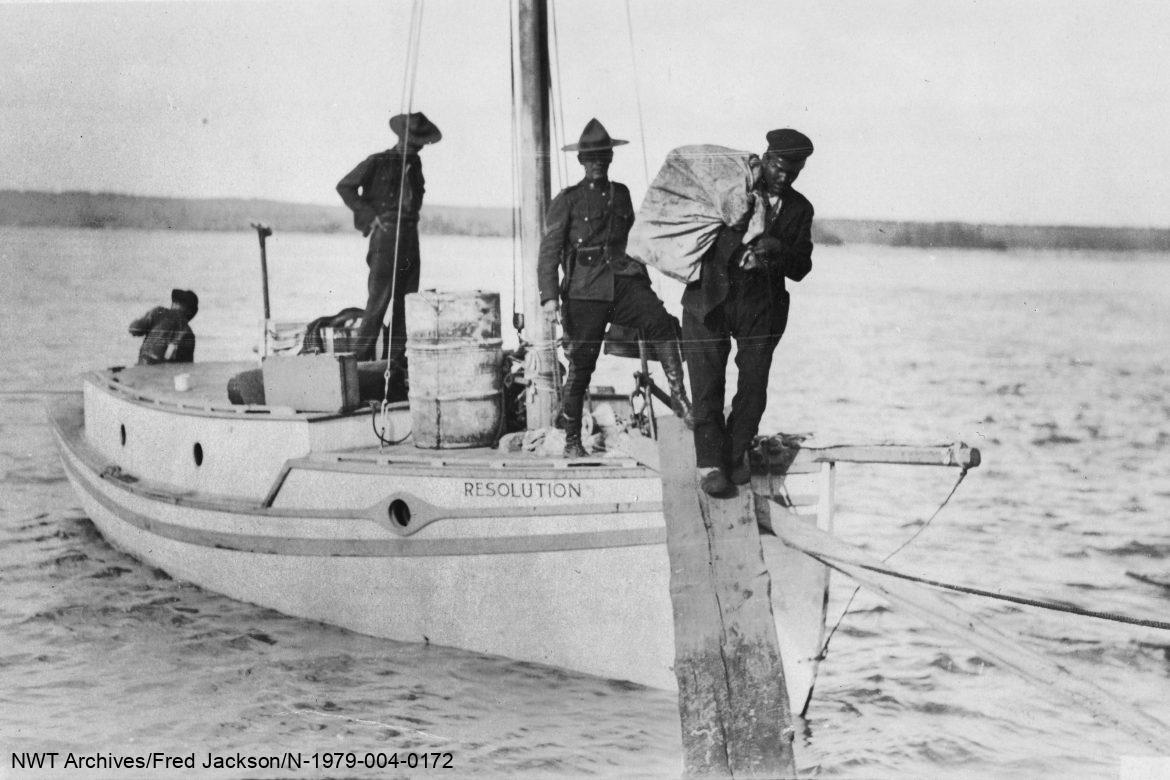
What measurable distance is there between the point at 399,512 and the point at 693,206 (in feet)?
12.9

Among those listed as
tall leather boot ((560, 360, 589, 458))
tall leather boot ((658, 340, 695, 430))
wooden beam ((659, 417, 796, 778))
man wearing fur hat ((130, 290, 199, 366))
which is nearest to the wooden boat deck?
tall leather boot ((560, 360, 589, 458))

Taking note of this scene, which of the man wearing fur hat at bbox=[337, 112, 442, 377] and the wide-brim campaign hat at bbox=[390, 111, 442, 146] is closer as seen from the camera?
the wide-brim campaign hat at bbox=[390, 111, 442, 146]

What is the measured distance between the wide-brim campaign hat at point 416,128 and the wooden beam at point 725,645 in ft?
17.7

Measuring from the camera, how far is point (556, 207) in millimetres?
8867

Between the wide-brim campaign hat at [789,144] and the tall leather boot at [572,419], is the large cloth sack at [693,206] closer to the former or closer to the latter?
the wide-brim campaign hat at [789,144]

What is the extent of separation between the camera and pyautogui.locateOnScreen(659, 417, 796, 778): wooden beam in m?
5.51

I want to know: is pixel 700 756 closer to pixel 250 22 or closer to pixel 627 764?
pixel 627 764

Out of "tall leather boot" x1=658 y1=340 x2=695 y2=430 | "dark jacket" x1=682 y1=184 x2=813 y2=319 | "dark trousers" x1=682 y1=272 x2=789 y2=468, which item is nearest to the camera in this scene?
"dark jacket" x1=682 y1=184 x2=813 y2=319

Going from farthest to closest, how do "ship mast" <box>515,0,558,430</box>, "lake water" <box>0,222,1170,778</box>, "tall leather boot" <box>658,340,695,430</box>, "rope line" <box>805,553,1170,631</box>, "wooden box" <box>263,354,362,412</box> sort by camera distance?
"wooden box" <box>263,354,362,412</box>, "ship mast" <box>515,0,558,430</box>, "tall leather boot" <box>658,340,695,430</box>, "lake water" <box>0,222,1170,778</box>, "rope line" <box>805,553,1170,631</box>

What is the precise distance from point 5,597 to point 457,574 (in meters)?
5.44

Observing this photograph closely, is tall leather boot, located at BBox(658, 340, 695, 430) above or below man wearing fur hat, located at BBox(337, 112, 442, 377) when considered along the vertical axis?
below

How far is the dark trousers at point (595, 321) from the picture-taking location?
28.8 feet

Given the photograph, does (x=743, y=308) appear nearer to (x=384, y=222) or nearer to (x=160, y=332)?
(x=384, y=222)

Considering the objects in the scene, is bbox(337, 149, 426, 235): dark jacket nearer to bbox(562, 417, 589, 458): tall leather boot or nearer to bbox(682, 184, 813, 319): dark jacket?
bbox(562, 417, 589, 458): tall leather boot
